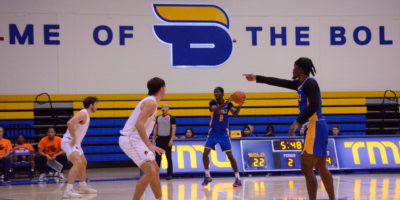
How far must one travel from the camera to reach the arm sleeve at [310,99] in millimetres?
5957

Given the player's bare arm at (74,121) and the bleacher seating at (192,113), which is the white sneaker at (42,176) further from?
the player's bare arm at (74,121)

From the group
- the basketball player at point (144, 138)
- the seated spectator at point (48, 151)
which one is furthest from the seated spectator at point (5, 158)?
the basketball player at point (144, 138)

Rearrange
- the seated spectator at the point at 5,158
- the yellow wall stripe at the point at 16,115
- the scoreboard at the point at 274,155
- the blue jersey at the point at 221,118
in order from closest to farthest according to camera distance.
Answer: the blue jersey at the point at 221,118
the seated spectator at the point at 5,158
the scoreboard at the point at 274,155
the yellow wall stripe at the point at 16,115

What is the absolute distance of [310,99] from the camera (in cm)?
601

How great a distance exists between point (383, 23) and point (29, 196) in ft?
40.2

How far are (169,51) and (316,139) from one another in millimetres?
9902

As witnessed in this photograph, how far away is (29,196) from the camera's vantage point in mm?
8953

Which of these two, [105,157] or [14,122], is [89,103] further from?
[14,122]

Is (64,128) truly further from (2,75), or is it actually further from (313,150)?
(313,150)

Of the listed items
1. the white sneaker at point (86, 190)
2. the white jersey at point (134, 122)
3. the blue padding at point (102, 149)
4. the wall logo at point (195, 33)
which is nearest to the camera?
the white jersey at point (134, 122)

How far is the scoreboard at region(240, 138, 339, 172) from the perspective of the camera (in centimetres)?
1199

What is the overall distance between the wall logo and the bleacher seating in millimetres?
1160

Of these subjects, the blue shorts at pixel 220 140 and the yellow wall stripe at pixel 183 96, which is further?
the yellow wall stripe at pixel 183 96

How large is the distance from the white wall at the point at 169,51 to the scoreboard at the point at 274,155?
3791mm
